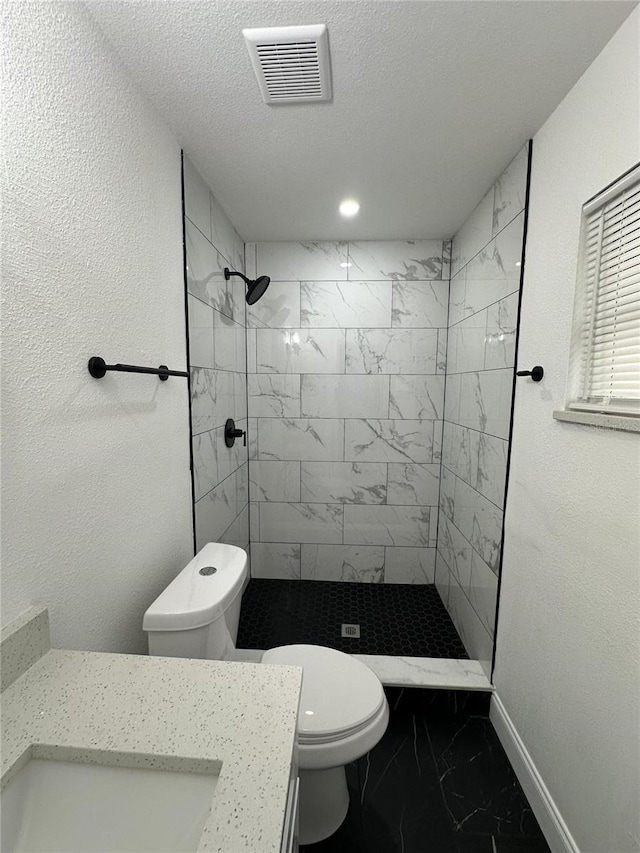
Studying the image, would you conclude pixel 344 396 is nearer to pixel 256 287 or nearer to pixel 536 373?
pixel 256 287

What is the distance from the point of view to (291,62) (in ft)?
3.51

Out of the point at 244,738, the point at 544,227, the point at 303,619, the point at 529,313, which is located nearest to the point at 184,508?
the point at 244,738

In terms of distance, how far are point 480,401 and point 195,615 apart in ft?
5.02

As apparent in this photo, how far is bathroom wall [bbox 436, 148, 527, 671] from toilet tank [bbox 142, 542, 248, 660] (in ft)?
3.73

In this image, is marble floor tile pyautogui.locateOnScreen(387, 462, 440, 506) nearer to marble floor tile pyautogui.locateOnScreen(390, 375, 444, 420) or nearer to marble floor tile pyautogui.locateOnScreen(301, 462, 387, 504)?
marble floor tile pyautogui.locateOnScreen(301, 462, 387, 504)

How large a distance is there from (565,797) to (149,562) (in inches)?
56.8

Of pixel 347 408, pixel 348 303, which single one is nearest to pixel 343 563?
pixel 347 408

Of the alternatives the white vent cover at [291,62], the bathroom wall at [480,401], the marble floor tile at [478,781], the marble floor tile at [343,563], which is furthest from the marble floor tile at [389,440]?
the white vent cover at [291,62]

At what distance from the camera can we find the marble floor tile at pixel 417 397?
2.48 meters

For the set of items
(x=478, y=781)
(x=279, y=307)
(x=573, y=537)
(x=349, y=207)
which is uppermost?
(x=349, y=207)

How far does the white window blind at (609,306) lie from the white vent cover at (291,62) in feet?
2.78

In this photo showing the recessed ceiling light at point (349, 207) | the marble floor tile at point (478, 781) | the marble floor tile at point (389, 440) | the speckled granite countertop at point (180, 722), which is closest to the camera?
the speckled granite countertop at point (180, 722)

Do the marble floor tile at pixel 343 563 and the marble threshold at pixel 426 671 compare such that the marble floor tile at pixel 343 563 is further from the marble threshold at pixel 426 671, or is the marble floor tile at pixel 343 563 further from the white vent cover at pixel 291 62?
the white vent cover at pixel 291 62

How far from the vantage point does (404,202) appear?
6.21ft
